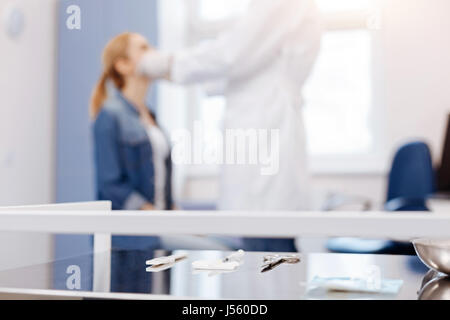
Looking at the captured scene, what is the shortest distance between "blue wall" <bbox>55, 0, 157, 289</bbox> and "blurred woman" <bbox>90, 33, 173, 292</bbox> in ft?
0.17

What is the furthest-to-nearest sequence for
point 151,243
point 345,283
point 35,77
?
point 35,77 < point 151,243 < point 345,283

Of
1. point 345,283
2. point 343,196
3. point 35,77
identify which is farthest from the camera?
point 343,196

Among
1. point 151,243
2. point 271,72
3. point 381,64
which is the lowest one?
point 151,243

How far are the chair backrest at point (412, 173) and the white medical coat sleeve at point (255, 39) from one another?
28.3 inches

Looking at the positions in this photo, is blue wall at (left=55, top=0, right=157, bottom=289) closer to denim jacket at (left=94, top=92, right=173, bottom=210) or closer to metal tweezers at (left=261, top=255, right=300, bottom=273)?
denim jacket at (left=94, top=92, right=173, bottom=210)

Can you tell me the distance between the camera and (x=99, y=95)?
1.90 m

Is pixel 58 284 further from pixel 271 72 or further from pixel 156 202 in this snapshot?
pixel 156 202

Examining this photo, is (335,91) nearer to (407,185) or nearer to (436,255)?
(407,185)

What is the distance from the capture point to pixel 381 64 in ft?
8.05

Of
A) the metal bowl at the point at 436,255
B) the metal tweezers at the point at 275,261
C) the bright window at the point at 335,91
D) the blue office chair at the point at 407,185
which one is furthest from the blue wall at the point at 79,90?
the metal bowl at the point at 436,255

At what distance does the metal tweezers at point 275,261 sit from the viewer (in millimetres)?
716
